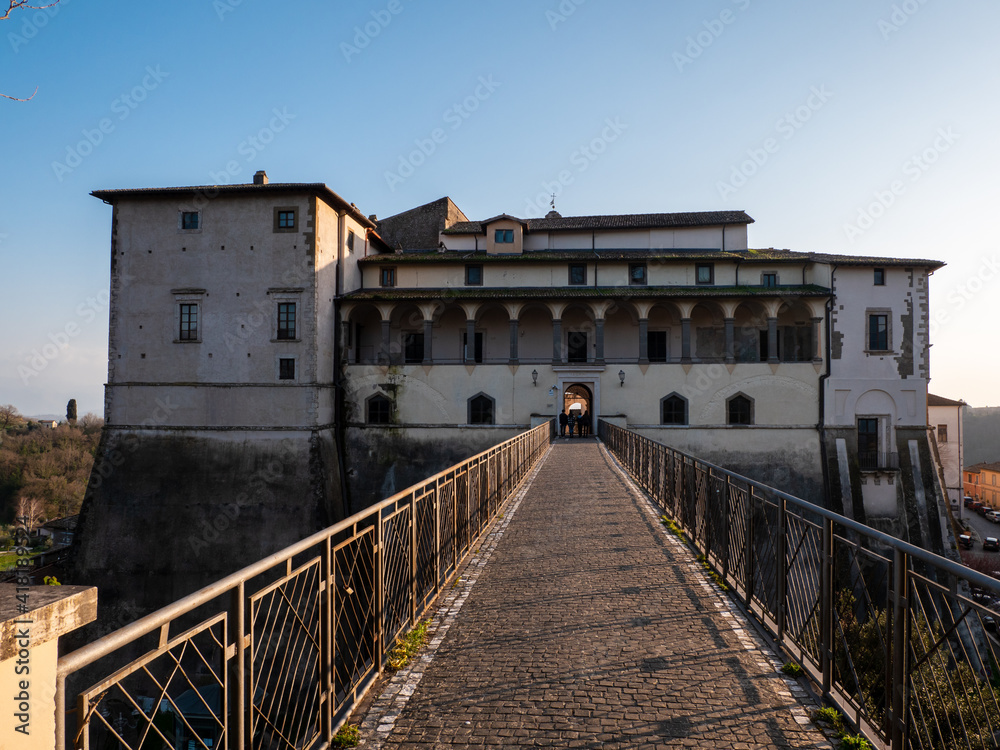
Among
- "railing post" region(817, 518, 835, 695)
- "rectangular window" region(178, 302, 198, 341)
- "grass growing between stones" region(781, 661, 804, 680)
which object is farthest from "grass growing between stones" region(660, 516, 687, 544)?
"rectangular window" region(178, 302, 198, 341)

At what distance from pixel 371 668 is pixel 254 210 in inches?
903

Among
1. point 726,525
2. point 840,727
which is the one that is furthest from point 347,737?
point 726,525

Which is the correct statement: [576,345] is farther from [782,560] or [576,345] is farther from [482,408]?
[782,560]

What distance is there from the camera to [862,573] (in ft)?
12.9

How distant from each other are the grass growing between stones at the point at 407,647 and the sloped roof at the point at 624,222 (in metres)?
24.9

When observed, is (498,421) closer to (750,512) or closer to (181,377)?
(181,377)

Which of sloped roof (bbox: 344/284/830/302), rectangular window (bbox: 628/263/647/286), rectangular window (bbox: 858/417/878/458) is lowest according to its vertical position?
rectangular window (bbox: 858/417/878/458)

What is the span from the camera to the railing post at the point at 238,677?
2.68m

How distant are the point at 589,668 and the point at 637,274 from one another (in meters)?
24.0

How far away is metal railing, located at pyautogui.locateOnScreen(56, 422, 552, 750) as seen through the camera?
7.03 feet

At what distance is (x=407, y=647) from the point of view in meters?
4.59

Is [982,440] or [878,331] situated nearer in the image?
[878,331]

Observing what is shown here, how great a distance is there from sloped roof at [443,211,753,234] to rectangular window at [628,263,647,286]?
2.98 meters

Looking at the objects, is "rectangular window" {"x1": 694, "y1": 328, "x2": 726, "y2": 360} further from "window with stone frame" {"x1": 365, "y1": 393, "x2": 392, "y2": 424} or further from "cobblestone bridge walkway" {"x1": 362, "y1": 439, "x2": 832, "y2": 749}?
"cobblestone bridge walkway" {"x1": 362, "y1": 439, "x2": 832, "y2": 749}
